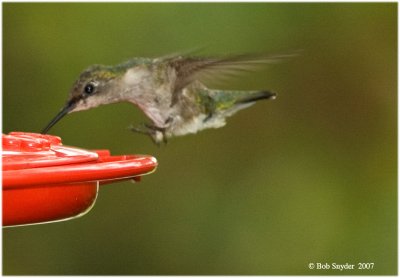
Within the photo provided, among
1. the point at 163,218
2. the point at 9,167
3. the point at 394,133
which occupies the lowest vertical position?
the point at 163,218

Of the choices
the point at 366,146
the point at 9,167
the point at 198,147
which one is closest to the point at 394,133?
the point at 366,146

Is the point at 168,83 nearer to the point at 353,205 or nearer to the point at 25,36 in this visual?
the point at 25,36

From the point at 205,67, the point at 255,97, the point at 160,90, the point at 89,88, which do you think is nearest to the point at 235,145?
the point at 255,97

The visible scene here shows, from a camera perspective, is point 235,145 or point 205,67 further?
point 235,145

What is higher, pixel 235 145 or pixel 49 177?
pixel 49 177

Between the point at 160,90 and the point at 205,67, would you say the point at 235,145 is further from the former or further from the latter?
the point at 205,67

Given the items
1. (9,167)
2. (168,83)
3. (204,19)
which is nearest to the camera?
(9,167)

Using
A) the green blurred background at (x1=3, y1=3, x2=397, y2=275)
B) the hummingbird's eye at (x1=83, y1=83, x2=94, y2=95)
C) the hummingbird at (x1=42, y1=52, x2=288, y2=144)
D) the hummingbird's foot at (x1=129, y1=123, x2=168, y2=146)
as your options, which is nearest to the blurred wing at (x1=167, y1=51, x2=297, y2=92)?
the hummingbird at (x1=42, y1=52, x2=288, y2=144)
